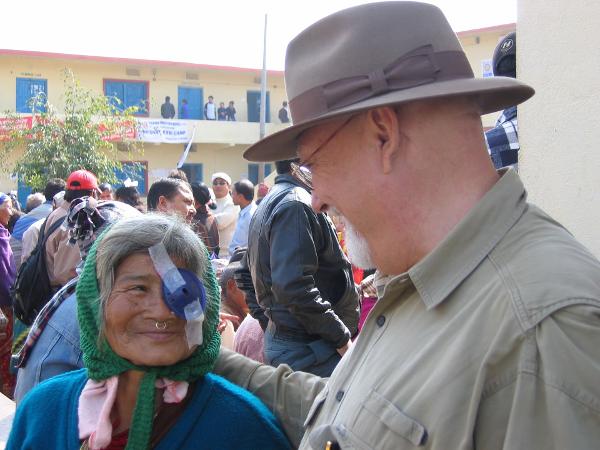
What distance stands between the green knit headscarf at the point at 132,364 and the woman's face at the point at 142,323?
0.08 ft

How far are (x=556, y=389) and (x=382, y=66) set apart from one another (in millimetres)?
717

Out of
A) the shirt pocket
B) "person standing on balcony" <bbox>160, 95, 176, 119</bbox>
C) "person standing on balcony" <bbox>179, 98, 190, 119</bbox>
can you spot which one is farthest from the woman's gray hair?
"person standing on balcony" <bbox>179, 98, 190, 119</bbox>

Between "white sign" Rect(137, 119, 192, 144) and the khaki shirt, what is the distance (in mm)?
27171

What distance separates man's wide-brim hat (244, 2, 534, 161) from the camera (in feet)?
4.53

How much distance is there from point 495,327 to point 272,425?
110 cm

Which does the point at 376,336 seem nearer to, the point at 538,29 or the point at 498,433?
the point at 498,433

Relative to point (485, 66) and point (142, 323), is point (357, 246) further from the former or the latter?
point (485, 66)

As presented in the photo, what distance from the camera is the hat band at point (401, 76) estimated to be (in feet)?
4.58

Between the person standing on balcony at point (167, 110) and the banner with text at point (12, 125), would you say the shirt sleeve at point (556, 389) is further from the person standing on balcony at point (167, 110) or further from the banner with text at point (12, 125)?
the person standing on balcony at point (167, 110)

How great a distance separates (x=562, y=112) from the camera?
321 centimetres

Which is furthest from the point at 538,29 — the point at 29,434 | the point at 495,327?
the point at 29,434

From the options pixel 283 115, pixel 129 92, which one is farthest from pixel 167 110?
pixel 283 115

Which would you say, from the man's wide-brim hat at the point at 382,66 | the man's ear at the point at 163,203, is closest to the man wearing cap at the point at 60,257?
the man's ear at the point at 163,203

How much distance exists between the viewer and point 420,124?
4.50 ft
